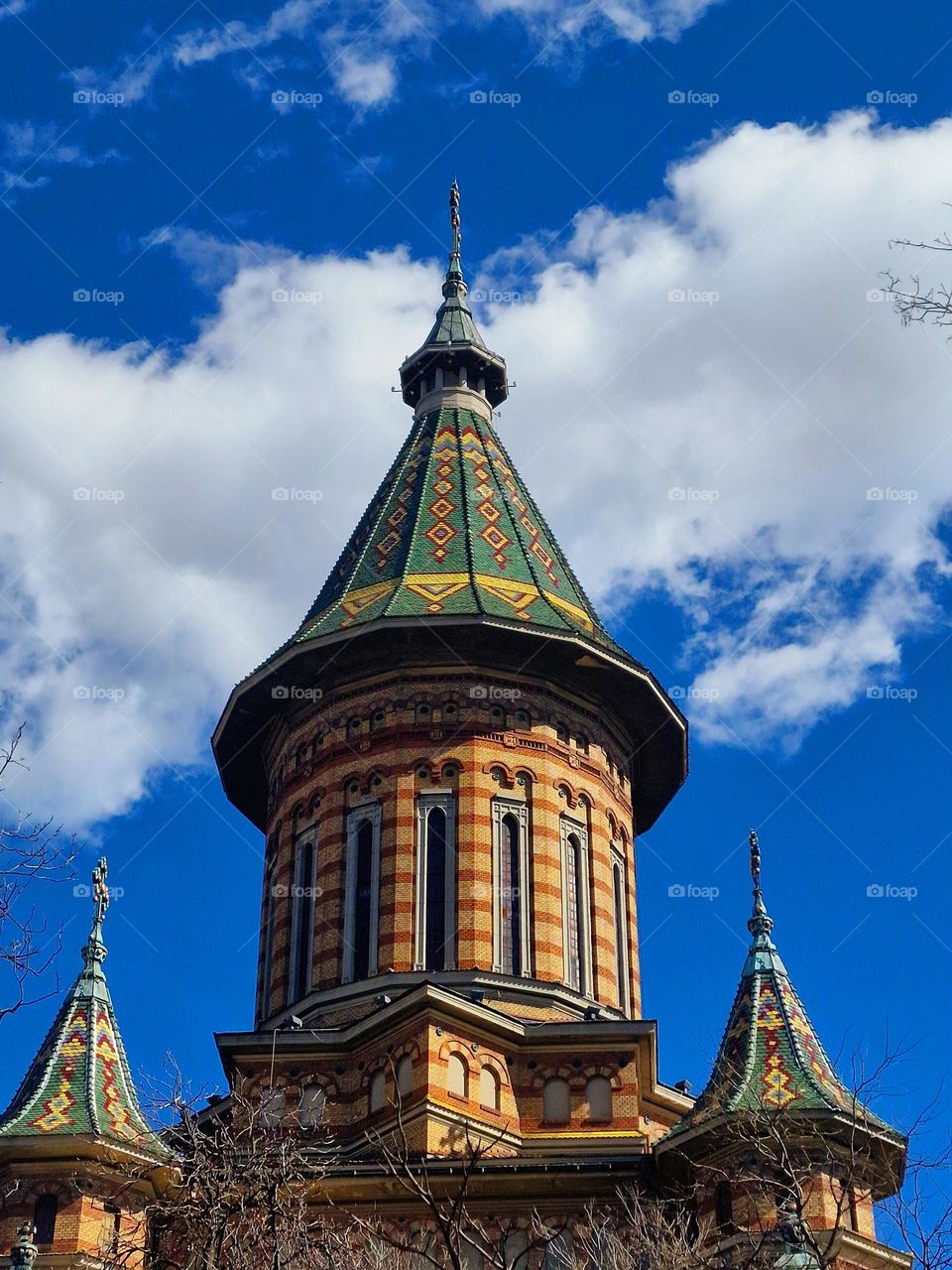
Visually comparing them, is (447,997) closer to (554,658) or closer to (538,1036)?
(538,1036)

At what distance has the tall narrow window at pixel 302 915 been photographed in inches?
1275

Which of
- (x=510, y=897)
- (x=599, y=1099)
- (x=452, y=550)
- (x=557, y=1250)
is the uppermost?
(x=452, y=550)

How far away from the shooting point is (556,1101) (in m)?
29.4

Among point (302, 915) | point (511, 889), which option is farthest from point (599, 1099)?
point (302, 915)

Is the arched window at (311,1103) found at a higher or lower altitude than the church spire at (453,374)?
lower

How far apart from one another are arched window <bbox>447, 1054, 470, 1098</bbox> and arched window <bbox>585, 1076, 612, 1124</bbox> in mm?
1963

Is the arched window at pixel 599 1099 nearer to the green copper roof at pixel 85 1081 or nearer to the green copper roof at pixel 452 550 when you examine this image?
the green copper roof at pixel 85 1081

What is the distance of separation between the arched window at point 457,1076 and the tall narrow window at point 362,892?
2754mm

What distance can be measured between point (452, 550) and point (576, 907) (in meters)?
7.35

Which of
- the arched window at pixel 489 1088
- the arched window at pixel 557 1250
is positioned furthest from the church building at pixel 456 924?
the arched window at pixel 557 1250

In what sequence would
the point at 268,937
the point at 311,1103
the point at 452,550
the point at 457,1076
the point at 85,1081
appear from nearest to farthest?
1. the point at 85,1081
2. the point at 457,1076
3. the point at 311,1103
4. the point at 268,937
5. the point at 452,550

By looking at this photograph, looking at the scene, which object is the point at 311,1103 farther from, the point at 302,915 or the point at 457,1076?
the point at 302,915

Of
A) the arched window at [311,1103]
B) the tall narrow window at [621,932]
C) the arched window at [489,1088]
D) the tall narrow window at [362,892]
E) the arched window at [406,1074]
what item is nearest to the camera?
the arched window at [406,1074]

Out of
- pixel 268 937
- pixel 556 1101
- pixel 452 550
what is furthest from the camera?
pixel 452 550
